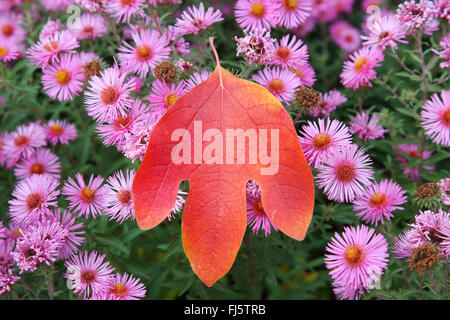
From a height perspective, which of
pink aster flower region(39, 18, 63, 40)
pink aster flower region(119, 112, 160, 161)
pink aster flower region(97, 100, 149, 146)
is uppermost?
pink aster flower region(39, 18, 63, 40)

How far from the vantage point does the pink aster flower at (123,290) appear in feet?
3.55

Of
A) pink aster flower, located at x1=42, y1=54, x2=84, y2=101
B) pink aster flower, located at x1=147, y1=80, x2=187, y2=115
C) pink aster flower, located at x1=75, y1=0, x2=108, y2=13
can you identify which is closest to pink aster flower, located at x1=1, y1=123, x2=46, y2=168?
pink aster flower, located at x1=42, y1=54, x2=84, y2=101

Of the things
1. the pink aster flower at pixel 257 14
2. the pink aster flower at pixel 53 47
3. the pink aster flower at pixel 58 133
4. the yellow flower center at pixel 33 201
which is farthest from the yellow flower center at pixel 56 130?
the pink aster flower at pixel 257 14

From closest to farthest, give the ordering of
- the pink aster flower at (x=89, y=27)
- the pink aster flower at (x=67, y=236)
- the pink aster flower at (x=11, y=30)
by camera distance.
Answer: the pink aster flower at (x=67, y=236) → the pink aster flower at (x=89, y=27) → the pink aster flower at (x=11, y=30)

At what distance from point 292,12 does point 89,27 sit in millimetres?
685

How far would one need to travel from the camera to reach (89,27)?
1432 mm

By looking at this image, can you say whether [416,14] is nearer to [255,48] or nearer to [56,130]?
[255,48]

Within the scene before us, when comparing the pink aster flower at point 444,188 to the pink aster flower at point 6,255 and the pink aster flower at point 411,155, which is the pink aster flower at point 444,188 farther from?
the pink aster flower at point 6,255

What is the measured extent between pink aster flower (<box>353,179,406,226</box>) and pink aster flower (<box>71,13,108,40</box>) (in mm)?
1010

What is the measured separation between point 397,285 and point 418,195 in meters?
0.39

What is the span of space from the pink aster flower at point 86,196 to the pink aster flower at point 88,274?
0.12 meters

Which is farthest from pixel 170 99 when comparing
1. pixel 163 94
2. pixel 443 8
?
pixel 443 8

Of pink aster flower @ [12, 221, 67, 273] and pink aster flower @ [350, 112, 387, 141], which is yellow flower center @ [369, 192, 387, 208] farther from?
pink aster flower @ [12, 221, 67, 273]

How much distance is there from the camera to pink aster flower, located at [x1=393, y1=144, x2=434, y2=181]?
146cm
